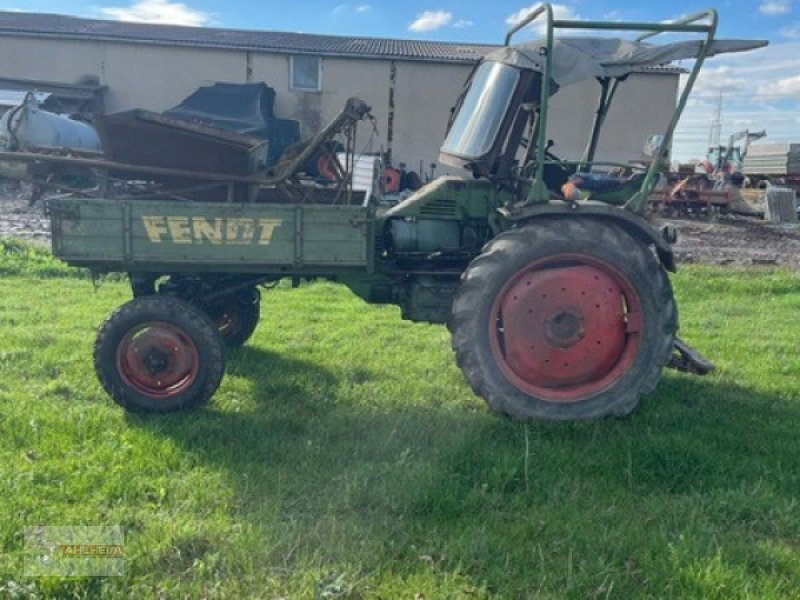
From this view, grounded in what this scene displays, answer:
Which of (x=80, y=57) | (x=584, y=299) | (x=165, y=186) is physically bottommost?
(x=584, y=299)

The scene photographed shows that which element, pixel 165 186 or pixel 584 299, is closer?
pixel 584 299

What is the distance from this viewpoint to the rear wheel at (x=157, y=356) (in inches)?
195

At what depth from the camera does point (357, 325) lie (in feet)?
25.6

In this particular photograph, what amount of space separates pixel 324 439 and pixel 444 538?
1.30 m

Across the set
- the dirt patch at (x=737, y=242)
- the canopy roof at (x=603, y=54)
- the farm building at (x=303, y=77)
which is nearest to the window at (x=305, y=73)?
the farm building at (x=303, y=77)

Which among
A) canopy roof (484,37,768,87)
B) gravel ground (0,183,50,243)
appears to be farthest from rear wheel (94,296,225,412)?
gravel ground (0,183,50,243)

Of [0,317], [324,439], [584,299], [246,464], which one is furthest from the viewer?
[0,317]

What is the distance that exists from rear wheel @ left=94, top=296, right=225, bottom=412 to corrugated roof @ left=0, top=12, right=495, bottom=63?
21405mm

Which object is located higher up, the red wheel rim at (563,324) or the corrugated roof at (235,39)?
the corrugated roof at (235,39)

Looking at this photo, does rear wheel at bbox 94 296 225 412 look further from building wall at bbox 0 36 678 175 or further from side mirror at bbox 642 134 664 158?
building wall at bbox 0 36 678 175

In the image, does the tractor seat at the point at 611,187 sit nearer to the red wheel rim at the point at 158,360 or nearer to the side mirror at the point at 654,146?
the side mirror at the point at 654,146

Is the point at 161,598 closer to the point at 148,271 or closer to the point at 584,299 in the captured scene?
the point at 148,271

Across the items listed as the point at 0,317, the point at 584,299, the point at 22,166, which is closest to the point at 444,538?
the point at 584,299

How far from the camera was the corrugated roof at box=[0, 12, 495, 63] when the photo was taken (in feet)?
80.3
